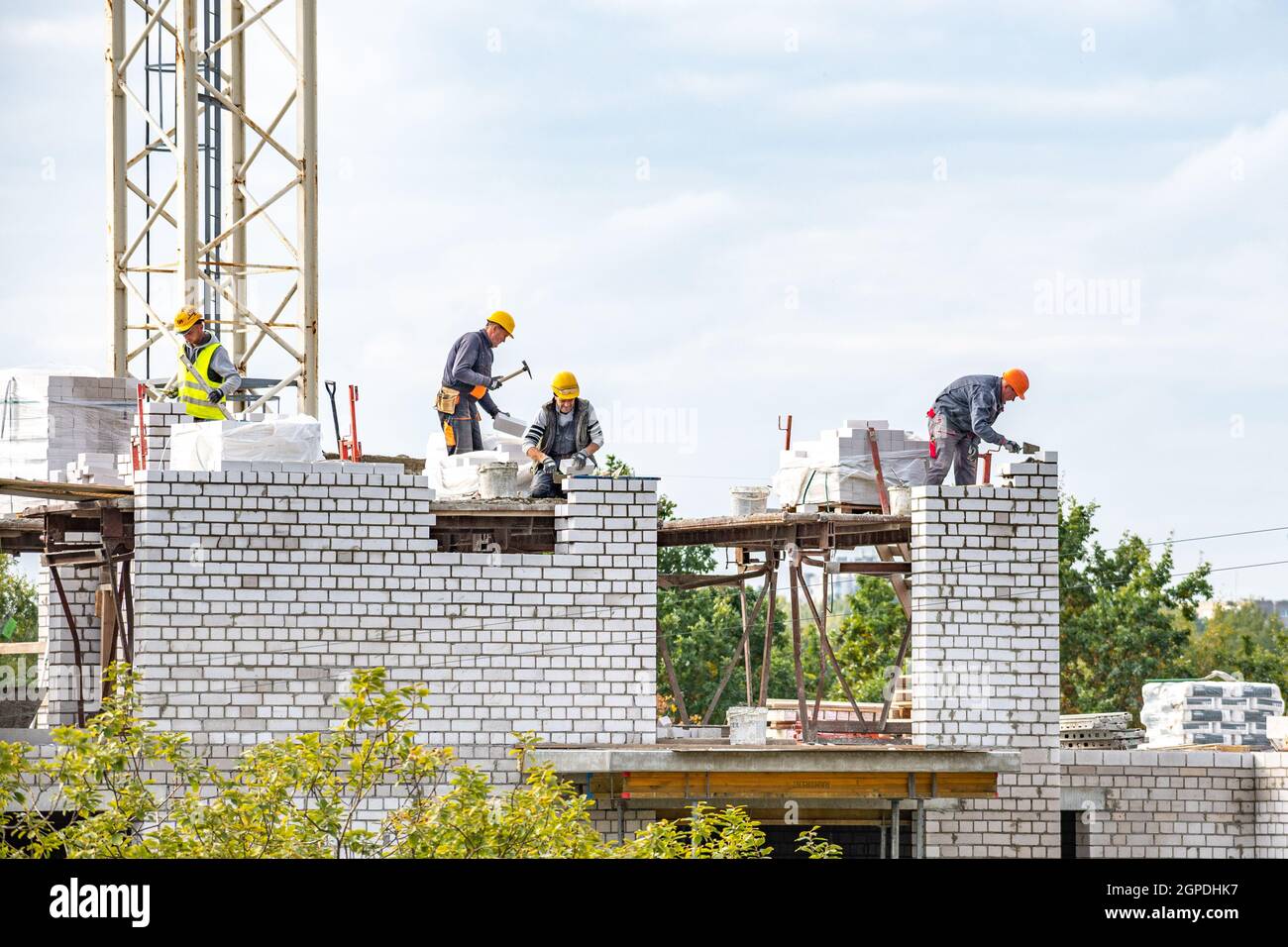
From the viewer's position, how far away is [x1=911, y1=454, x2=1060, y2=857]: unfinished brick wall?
50.5 ft

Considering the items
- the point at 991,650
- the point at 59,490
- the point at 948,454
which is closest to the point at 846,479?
the point at 948,454

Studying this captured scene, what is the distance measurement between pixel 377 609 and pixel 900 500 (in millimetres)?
4525

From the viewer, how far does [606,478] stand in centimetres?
1500

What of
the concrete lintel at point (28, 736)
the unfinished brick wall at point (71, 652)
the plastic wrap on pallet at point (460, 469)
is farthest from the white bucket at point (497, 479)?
the unfinished brick wall at point (71, 652)

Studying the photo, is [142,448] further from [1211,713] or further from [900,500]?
[1211,713]

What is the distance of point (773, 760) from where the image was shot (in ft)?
48.2

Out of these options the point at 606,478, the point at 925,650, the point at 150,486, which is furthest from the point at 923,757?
the point at 150,486

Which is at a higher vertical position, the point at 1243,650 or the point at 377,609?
the point at 377,609

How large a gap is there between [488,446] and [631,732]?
3.71 meters

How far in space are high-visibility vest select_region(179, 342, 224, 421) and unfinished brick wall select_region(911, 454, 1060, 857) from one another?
608 centimetres

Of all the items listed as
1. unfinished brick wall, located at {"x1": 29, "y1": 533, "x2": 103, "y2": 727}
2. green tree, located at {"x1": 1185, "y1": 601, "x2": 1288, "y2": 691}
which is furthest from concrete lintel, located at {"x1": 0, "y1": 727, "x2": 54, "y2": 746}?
green tree, located at {"x1": 1185, "y1": 601, "x2": 1288, "y2": 691}
